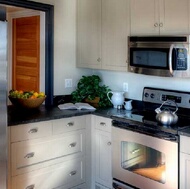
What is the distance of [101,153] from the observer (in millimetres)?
3418

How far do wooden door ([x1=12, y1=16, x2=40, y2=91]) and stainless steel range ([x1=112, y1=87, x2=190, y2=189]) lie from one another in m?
1.40

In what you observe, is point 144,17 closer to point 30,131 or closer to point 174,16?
point 174,16

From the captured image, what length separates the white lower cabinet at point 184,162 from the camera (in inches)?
102

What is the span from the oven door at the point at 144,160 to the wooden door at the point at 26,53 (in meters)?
1.52

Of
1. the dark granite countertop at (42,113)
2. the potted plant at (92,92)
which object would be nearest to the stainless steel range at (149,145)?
the dark granite countertop at (42,113)

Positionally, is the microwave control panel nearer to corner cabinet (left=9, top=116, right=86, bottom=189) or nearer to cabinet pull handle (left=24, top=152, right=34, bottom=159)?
corner cabinet (left=9, top=116, right=86, bottom=189)

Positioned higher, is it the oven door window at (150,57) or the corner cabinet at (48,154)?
the oven door window at (150,57)

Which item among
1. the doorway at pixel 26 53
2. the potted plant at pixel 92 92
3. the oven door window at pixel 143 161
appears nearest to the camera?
the oven door window at pixel 143 161

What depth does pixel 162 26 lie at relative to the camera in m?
3.05

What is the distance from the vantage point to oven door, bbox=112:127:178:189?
2.70 metres

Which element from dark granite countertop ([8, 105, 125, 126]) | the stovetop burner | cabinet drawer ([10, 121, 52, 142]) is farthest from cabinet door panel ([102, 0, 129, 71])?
cabinet drawer ([10, 121, 52, 142])

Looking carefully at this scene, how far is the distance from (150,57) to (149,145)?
2.71 feet

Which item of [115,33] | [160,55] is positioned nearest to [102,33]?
[115,33]

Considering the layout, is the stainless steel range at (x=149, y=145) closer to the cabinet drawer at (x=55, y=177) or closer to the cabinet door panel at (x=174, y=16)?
the cabinet drawer at (x=55, y=177)
